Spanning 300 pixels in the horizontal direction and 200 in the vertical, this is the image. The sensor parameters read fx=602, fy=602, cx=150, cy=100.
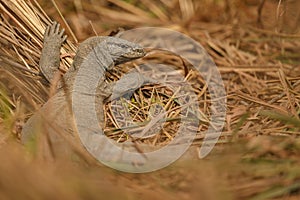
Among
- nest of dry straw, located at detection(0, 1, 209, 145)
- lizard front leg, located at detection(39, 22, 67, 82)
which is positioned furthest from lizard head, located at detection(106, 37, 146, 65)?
lizard front leg, located at detection(39, 22, 67, 82)

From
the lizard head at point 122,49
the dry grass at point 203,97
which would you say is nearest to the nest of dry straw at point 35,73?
the dry grass at point 203,97

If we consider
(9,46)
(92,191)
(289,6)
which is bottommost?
(92,191)

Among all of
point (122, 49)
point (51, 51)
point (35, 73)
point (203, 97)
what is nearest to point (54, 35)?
point (51, 51)

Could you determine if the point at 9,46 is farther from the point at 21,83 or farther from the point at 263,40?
the point at 263,40

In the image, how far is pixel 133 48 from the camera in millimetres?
3666

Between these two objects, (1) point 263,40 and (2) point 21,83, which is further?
(1) point 263,40

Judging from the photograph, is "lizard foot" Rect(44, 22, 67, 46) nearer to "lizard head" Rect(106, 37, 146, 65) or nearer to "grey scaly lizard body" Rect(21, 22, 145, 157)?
"grey scaly lizard body" Rect(21, 22, 145, 157)

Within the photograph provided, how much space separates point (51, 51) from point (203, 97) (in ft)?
3.25

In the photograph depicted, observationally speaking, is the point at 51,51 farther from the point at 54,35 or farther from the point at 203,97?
the point at 203,97

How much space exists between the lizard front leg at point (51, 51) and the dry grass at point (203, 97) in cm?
7

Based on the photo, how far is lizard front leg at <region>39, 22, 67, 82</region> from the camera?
11.5ft

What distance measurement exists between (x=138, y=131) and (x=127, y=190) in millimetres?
863

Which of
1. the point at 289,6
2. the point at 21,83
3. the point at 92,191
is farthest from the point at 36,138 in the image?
the point at 289,6

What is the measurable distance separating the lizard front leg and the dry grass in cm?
7
